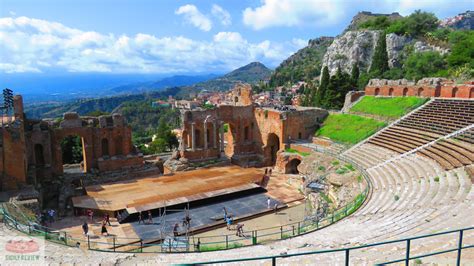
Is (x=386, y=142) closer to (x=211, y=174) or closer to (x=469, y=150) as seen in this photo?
(x=469, y=150)

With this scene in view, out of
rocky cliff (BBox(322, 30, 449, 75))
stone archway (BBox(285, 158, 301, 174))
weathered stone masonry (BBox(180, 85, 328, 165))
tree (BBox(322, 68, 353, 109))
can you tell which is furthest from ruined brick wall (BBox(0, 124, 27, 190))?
rocky cliff (BBox(322, 30, 449, 75))

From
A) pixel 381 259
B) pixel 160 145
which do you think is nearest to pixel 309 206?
pixel 381 259

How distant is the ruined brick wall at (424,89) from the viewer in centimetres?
3106

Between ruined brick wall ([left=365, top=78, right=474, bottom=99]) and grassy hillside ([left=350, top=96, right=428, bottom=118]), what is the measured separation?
1126 mm

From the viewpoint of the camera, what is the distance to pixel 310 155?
32312mm

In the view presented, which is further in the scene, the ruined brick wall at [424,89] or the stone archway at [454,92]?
the stone archway at [454,92]

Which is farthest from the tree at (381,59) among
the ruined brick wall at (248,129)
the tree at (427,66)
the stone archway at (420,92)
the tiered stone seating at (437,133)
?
the tiered stone seating at (437,133)

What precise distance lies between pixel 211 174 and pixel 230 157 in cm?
628

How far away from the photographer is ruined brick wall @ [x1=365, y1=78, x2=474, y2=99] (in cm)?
3106

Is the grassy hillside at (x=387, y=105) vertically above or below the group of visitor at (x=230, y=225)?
above

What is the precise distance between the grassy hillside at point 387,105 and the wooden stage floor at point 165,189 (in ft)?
Result: 45.4

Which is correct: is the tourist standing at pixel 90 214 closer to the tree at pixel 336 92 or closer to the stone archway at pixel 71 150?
the stone archway at pixel 71 150

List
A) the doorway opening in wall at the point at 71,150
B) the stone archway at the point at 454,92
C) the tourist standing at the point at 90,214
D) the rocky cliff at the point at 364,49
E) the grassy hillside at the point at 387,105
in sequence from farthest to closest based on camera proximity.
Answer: the rocky cliff at the point at 364,49 → the doorway opening in wall at the point at 71,150 → the grassy hillside at the point at 387,105 → the stone archway at the point at 454,92 → the tourist standing at the point at 90,214

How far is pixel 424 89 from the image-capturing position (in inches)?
1352
